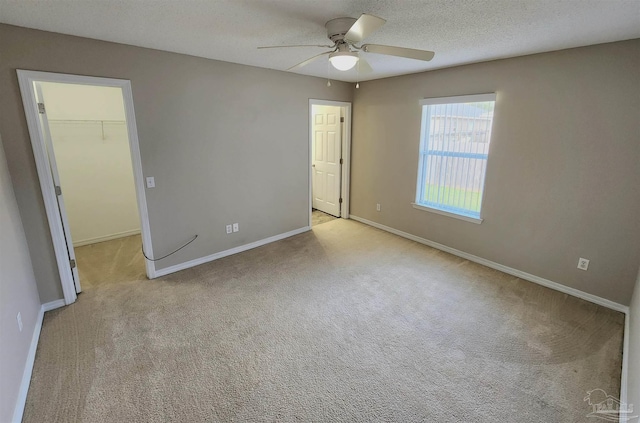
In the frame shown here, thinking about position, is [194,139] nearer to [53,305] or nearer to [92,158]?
[92,158]

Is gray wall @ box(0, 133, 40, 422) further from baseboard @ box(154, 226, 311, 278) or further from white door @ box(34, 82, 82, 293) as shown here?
baseboard @ box(154, 226, 311, 278)

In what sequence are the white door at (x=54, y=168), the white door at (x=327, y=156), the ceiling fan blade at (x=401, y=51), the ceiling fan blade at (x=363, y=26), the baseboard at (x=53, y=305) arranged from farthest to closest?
the white door at (x=327, y=156) < the baseboard at (x=53, y=305) < the white door at (x=54, y=168) < the ceiling fan blade at (x=401, y=51) < the ceiling fan blade at (x=363, y=26)

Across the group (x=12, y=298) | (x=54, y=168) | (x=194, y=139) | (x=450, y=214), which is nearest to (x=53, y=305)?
(x=12, y=298)

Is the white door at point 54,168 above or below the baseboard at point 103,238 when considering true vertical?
above

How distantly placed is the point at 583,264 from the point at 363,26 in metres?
3.10

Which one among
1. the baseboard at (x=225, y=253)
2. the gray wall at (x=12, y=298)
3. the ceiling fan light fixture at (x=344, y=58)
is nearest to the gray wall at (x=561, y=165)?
the ceiling fan light fixture at (x=344, y=58)

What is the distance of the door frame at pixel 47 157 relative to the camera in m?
2.46

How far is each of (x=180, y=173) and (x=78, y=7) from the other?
170 cm

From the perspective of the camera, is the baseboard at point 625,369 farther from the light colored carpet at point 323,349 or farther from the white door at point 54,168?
the white door at point 54,168

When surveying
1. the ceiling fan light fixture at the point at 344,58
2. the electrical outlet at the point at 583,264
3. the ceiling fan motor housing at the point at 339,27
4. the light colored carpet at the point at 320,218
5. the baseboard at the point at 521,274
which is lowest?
the baseboard at the point at 521,274

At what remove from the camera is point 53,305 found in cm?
281

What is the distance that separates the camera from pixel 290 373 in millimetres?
2086

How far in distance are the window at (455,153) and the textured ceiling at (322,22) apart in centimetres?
74

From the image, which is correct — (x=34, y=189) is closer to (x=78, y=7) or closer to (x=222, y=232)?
(x=78, y=7)
